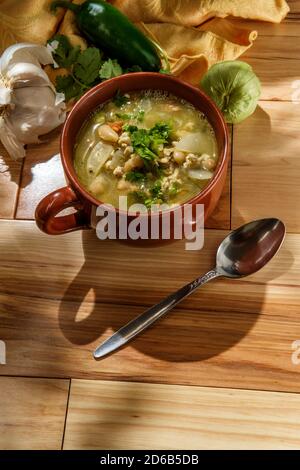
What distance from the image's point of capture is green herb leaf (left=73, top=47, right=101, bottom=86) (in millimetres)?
1432

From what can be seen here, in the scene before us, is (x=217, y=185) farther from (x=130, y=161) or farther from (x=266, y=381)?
(x=266, y=381)

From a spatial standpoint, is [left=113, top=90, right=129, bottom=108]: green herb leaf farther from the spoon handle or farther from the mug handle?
the spoon handle

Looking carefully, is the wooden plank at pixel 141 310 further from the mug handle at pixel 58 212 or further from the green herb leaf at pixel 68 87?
the green herb leaf at pixel 68 87

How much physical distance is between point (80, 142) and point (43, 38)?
392 mm

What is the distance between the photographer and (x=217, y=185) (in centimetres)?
115

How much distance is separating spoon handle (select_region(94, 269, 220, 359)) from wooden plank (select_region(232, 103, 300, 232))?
0.20 metres

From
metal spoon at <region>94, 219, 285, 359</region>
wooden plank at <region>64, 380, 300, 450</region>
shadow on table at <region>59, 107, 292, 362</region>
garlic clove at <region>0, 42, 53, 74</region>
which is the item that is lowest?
wooden plank at <region>64, 380, 300, 450</region>

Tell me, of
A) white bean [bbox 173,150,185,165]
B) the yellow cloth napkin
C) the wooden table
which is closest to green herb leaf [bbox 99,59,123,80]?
the yellow cloth napkin

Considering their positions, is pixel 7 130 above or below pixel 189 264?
above

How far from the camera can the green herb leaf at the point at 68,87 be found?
144cm

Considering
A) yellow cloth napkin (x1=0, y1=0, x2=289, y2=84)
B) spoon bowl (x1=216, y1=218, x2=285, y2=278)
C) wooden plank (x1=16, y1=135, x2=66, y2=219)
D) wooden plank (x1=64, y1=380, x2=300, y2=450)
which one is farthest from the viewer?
yellow cloth napkin (x1=0, y1=0, x2=289, y2=84)
